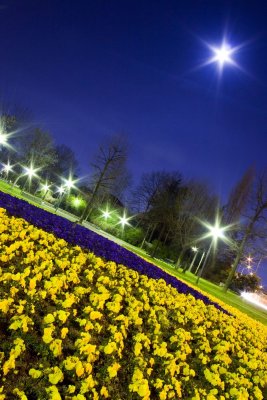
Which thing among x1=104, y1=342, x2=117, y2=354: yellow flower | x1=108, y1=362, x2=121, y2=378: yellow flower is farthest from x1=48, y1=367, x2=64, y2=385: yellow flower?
x1=104, y1=342, x2=117, y2=354: yellow flower

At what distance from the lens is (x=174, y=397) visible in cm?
522

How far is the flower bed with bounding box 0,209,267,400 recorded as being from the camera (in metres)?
4.32

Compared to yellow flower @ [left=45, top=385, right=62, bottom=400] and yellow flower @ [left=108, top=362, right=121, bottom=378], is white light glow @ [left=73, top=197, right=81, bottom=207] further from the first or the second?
yellow flower @ [left=45, top=385, right=62, bottom=400]

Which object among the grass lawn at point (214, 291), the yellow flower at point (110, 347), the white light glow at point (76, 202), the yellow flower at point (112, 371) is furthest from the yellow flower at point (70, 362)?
the white light glow at point (76, 202)

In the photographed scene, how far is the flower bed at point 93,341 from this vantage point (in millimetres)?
4320

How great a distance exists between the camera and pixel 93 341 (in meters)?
5.53

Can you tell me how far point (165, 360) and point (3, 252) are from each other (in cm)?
377

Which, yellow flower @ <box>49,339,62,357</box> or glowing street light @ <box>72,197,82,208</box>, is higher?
glowing street light @ <box>72,197,82,208</box>

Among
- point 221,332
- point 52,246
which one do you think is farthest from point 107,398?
point 221,332

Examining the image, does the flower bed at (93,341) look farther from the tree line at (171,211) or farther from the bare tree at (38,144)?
the bare tree at (38,144)

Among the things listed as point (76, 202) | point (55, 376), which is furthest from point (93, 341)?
point (76, 202)

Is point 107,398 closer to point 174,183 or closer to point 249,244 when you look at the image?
point 249,244

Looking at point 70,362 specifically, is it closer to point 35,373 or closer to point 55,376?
point 55,376

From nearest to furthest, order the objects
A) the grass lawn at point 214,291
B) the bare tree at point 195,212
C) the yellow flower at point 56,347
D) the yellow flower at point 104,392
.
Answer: the yellow flower at point 104,392 → the yellow flower at point 56,347 → the grass lawn at point 214,291 → the bare tree at point 195,212
